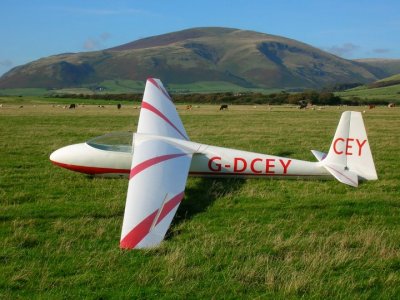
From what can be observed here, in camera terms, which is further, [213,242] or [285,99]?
[285,99]

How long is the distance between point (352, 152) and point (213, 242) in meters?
6.12

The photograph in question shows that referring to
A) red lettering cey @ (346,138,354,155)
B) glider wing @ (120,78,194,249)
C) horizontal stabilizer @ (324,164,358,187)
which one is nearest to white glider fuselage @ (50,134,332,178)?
horizontal stabilizer @ (324,164,358,187)

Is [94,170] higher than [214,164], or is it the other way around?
[214,164]

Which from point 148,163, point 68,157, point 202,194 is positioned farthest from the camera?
point 68,157

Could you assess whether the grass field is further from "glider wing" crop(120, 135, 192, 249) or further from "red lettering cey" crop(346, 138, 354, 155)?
"red lettering cey" crop(346, 138, 354, 155)

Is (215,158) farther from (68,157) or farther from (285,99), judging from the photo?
(285,99)

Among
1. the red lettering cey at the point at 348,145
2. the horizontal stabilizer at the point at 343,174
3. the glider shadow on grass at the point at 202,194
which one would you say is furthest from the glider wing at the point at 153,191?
the red lettering cey at the point at 348,145

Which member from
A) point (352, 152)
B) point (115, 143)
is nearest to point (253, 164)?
point (352, 152)

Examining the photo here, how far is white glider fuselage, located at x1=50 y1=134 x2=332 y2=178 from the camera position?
1238 cm

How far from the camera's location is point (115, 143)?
1262 centimetres

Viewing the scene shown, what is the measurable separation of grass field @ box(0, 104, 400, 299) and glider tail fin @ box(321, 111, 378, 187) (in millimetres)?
436

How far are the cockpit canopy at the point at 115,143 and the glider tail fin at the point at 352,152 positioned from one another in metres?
Answer: 5.49

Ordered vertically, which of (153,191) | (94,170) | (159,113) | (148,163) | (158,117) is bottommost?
(94,170)

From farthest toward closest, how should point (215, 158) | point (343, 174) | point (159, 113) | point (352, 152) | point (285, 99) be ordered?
point (285, 99) < point (159, 113) < point (215, 158) < point (352, 152) < point (343, 174)
